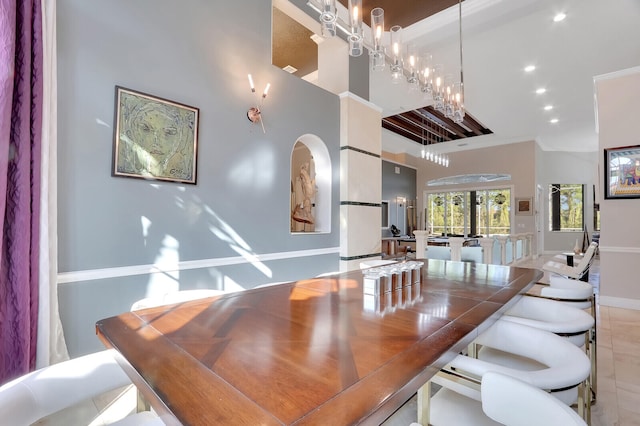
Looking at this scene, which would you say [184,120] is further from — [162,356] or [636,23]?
[636,23]

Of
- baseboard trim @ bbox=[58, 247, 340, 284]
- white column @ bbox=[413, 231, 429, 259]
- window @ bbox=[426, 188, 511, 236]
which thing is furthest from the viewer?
window @ bbox=[426, 188, 511, 236]

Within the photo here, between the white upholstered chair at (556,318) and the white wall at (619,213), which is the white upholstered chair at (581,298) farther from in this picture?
the white wall at (619,213)

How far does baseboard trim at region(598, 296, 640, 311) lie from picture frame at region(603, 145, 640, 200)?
1365 millimetres

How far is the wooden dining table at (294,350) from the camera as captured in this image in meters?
0.63

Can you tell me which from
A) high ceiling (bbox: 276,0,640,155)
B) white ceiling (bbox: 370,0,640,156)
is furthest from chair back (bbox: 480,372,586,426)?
white ceiling (bbox: 370,0,640,156)

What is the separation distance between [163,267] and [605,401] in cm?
322

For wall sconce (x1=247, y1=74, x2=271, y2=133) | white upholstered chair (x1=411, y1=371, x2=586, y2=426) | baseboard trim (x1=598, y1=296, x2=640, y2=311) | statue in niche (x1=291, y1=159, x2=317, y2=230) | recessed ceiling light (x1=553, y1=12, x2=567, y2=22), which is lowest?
baseboard trim (x1=598, y1=296, x2=640, y2=311)

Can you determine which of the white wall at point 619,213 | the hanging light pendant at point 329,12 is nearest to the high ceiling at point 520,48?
the white wall at point 619,213

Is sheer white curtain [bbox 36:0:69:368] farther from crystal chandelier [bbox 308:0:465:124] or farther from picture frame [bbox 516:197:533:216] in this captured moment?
picture frame [bbox 516:197:533:216]

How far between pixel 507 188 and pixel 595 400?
9.12 meters

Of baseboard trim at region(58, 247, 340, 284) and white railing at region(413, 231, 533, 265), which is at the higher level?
baseboard trim at region(58, 247, 340, 284)

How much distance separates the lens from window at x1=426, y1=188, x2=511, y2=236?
10.1 metres

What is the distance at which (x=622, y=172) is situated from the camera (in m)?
4.15

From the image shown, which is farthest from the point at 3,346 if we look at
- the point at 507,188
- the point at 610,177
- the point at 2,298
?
the point at 507,188
